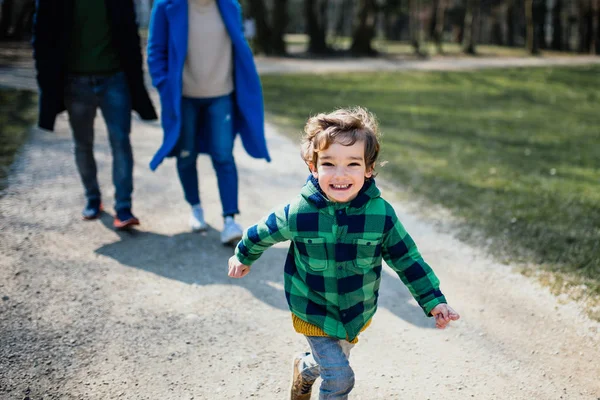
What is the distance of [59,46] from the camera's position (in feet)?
14.1

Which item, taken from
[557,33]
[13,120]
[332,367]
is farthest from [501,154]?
[557,33]

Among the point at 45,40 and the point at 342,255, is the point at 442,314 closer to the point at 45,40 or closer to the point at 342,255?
the point at 342,255

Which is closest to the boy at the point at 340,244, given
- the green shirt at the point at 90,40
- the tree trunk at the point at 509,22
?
the green shirt at the point at 90,40

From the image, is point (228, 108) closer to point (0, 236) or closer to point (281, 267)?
point (281, 267)

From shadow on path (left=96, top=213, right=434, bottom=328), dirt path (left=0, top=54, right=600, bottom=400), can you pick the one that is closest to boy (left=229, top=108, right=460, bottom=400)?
dirt path (left=0, top=54, right=600, bottom=400)

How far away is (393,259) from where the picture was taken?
2.36 meters

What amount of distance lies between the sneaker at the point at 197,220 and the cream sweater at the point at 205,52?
0.90 metres

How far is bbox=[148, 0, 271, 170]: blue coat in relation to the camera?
164 inches

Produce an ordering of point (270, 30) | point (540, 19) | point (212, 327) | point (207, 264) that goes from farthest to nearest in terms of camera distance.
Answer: point (540, 19) → point (270, 30) → point (207, 264) → point (212, 327)

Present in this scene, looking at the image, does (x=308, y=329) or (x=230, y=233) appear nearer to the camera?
(x=308, y=329)

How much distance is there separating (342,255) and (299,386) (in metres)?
0.67

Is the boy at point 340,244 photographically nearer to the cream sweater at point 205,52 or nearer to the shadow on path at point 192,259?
the shadow on path at point 192,259

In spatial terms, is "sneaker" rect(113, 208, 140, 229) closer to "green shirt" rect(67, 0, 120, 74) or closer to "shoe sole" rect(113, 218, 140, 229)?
"shoe sole" rect(113, 218, 140, 229)

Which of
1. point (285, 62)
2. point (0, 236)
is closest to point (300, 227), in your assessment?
point (0, 236)
